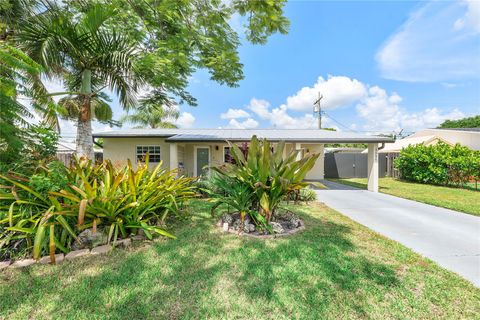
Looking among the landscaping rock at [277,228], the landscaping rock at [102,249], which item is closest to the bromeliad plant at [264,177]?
the landscaping rock at [277,228]

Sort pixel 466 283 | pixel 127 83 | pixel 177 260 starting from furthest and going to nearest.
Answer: pixel 127 83, pixel 177 260, pixel 466 283

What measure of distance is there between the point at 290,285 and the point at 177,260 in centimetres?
163

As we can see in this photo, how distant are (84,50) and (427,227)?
29.7ft

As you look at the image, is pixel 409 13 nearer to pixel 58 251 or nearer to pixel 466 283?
pixel 466 283

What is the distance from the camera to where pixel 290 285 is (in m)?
2.62

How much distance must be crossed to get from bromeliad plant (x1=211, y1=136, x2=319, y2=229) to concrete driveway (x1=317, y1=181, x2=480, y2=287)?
2.30 m

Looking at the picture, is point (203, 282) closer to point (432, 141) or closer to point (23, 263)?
point (23, 263)

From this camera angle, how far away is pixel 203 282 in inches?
105

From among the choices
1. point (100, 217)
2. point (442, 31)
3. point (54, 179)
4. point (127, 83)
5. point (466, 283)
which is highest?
point (442, 31)

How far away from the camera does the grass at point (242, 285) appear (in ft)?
7.23

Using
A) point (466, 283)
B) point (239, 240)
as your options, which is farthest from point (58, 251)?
point (466, 283)

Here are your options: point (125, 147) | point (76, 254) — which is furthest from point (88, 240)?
point (125, 147)

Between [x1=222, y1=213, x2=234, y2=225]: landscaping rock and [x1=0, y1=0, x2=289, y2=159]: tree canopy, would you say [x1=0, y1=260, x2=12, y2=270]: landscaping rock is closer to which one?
[x1=0, y1=0, x2=289, y2=159]: tree canopy

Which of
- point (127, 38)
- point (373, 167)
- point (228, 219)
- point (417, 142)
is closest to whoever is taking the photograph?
point (228, 219)
